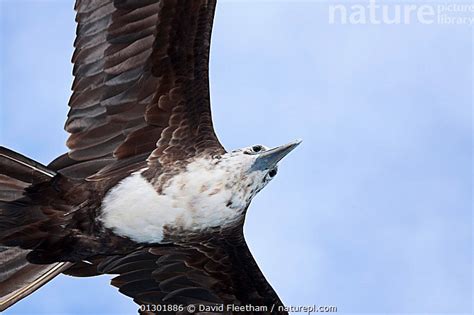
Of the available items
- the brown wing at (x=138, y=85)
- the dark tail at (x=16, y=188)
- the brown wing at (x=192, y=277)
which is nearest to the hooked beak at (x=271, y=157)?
the brown wing at (x=138, y=85)

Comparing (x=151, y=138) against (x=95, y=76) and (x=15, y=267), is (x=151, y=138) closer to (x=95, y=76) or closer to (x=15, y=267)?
(x=95, y=76)

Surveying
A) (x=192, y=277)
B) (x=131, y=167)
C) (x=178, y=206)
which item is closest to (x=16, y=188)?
(x=131, y=167)

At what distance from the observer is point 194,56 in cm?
1076

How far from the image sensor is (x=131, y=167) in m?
10.8

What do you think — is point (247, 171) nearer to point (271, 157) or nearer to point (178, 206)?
point (271, 157)

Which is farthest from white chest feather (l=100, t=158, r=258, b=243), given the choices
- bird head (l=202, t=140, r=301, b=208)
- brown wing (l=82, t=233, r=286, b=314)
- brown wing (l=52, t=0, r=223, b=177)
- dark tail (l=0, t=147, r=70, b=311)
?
brown wing (l=82, t=233, r=286, b=314)

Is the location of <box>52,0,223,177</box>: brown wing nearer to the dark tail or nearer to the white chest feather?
the white chest feather

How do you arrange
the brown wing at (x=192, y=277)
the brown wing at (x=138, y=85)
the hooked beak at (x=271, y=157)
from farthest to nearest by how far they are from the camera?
the brown wing at (x=192, y=277)
the brown wing at (x=138, y=85)
the hooked beak at (x=271, y=157)

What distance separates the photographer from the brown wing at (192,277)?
11.5 meters

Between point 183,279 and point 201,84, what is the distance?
7.10 ft

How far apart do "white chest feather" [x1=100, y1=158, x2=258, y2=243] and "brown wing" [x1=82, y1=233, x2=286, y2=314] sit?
87 cm

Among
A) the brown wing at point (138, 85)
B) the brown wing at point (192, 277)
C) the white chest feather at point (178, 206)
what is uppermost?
the brown wing at point (138, 85)

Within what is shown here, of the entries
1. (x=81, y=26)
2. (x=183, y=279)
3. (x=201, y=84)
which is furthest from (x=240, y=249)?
(x=81, y=26)

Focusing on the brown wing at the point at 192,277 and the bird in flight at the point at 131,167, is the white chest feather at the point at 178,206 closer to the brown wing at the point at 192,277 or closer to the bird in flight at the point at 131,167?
the bird in flight at the point at 131,167
